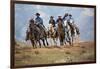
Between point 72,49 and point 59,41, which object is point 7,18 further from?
point 72,49

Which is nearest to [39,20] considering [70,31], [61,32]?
[61,32]

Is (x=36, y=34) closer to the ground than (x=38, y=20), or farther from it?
closer to the ground

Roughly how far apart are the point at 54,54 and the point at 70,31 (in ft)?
1.17

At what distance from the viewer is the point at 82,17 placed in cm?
248

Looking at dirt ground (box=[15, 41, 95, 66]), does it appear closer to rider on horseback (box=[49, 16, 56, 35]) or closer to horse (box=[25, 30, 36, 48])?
horse (box=[25, 30, 36, 48])

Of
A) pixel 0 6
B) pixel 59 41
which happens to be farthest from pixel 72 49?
pixel 0 6

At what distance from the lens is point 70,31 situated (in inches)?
95.4

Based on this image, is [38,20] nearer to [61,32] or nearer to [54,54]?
[61,32]

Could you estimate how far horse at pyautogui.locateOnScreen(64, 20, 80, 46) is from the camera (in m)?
2.40

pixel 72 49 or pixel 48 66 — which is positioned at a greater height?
pixel 72 49

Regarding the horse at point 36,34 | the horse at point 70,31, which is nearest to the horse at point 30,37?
the horse at point 36,34

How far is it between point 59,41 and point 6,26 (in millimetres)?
666

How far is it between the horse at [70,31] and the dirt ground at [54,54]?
0.09 m

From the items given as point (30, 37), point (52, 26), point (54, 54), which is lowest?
point (54, 54)
